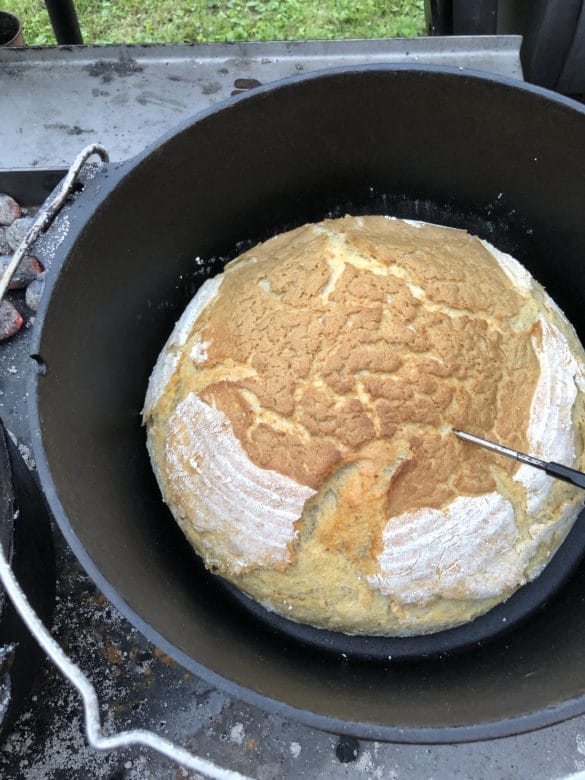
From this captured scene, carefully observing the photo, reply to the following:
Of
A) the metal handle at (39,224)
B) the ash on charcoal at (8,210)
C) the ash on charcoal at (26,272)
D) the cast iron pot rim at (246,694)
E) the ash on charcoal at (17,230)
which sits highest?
the metal handle at (39,224)

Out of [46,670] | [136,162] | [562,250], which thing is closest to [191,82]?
[136,162]

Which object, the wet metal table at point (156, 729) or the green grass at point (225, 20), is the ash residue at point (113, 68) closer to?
the wet metal table at point (156, 729)


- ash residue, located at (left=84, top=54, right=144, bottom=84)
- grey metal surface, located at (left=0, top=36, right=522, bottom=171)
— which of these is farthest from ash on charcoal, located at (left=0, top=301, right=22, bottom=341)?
ash residue, located at (left=84, top=54, right=144, bottom=84)

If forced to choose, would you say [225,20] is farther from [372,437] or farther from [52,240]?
[372,437]

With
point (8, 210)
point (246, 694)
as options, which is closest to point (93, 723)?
point (246, 694)

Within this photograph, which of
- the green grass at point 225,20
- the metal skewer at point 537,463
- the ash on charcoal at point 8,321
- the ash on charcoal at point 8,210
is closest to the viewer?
the metal skewer at point 537,463

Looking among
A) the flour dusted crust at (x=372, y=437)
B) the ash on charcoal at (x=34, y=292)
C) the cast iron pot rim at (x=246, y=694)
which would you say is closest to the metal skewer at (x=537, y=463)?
the flour dusted crust at (x=372, y=437)

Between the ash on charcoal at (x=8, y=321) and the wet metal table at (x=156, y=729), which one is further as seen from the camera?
the ash on charcoal at (x=8, y=321)

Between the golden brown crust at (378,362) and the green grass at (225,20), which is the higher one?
the green grass at (225,20)
